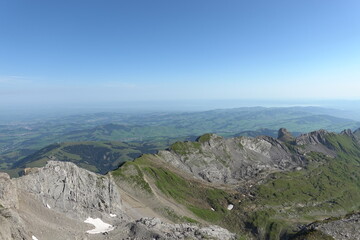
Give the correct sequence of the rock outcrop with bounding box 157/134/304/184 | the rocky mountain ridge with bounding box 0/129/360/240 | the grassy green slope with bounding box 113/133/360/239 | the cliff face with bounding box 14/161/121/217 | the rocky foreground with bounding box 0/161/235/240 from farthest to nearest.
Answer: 1. the rock outcrop with bounding box 157/134/304/184
2. the grassy green slope with bounding box 113/133/360/239
3. the cliff face with bounding box 14/161/121/217
4. the rocky mountain ridge with bounding box 0/129/360/240
5. the rocky foreground with bounding box 0/161/235/240

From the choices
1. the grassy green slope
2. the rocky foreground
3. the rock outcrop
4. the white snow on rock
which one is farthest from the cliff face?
the rock outcrop

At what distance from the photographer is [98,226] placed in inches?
2825

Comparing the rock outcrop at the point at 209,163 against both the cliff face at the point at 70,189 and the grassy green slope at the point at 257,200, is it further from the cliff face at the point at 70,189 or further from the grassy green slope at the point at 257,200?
the cliff face at the point at 70,189

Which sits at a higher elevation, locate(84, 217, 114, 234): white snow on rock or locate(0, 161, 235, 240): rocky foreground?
locate(0, 161, 235, 240): rocky foreground

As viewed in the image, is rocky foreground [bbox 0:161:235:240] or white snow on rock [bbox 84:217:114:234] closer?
rocky foreground [bbox 0:161:235:240]

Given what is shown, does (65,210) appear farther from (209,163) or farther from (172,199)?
(209,163)

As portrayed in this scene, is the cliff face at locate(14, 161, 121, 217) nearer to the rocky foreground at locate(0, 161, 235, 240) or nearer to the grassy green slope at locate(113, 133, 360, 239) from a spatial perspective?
the rocky foreground at locate(0, 161, 235, 240)

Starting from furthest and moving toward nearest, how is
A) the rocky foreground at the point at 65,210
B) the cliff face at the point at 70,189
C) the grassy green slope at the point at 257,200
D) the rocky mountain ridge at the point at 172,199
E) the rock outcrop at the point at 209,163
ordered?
the rock outcrop at the point at 209,163, the grassy green slope at the point at 257,200, the cliff face at the point at 70,189, the rocky mountain ridge at the point at 172,199, the rocky foreground at the point at 65,210

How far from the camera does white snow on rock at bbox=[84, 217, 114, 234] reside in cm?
6844

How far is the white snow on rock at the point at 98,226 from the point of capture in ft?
225

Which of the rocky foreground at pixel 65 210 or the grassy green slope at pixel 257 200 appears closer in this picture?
the rocky foreground at pixel 65 210

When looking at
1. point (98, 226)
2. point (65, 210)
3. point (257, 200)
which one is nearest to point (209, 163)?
point (257, 200)

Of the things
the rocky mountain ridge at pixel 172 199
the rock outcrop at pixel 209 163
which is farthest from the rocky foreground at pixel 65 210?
the rock outcrop at pixel 209 163

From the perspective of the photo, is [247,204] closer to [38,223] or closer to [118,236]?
[118,236]
